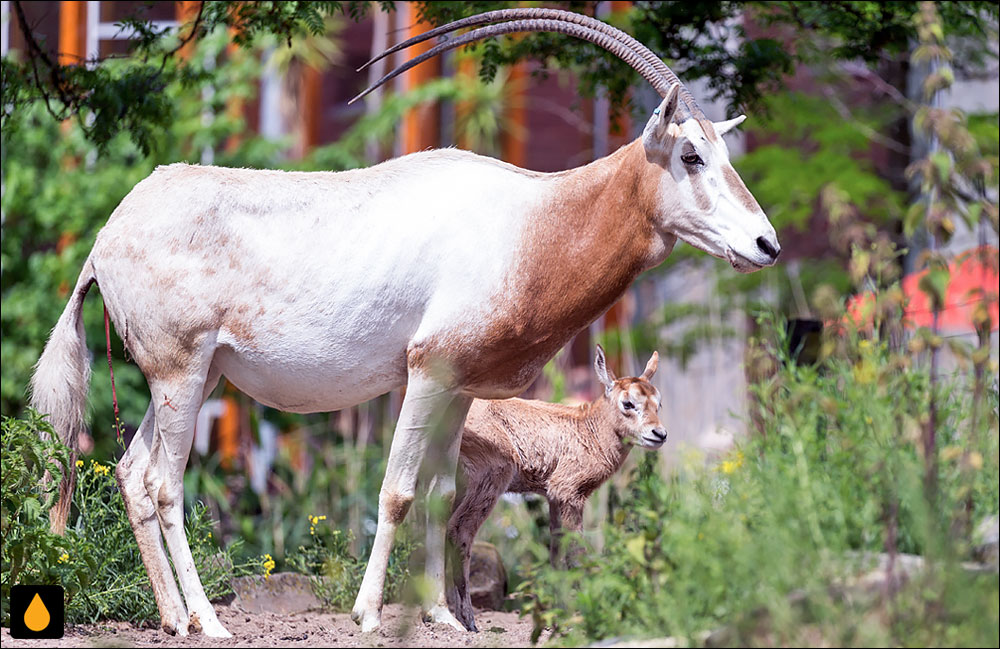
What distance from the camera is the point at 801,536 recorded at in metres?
3.54

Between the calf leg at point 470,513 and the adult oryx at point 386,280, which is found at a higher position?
the adult oryx at point 386,280

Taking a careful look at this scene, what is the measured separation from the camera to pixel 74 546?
4.84 m

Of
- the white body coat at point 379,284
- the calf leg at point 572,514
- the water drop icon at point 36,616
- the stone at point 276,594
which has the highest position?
the white body coat at point 379,284

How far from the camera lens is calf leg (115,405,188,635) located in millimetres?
4762

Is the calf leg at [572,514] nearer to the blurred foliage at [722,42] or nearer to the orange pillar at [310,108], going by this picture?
the blurred foliage at [722,42]

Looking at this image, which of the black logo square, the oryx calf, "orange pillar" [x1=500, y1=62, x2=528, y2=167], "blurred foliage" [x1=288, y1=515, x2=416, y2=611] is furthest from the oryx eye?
"orange pillar" [x1=500, y1=62, x2=528, y2=167]

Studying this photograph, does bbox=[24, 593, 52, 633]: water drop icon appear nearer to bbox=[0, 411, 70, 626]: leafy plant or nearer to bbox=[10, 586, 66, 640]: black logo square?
bbox=[10, 586, 66, 640]: black logo square

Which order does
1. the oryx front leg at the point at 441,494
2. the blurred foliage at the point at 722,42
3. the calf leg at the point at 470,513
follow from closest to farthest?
the oryx front leg at the point at 441,494, the calf leg at the point at 470,513, the blurred foliage at the point at 722,42

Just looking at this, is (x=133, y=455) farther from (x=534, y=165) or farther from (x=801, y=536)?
(x=534, y=165)

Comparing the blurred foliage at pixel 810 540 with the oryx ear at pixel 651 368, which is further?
the oryx ear at pixel 651 368

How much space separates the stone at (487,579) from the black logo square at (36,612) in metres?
2.27

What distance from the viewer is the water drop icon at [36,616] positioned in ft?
14.4

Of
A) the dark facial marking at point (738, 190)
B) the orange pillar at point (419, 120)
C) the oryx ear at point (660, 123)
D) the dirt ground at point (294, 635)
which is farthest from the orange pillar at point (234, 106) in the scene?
the dark facial marking at point (738, 190)

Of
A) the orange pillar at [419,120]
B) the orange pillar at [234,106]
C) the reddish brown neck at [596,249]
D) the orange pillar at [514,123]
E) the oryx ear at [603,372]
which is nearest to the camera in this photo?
the reddish brown neck at [596,249]
